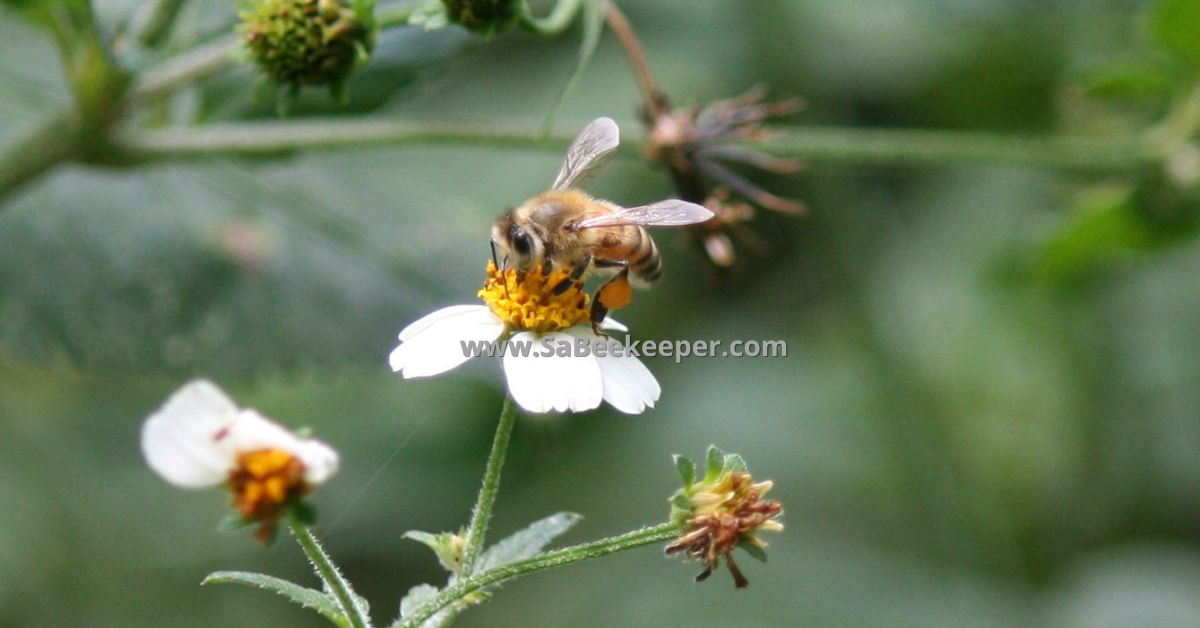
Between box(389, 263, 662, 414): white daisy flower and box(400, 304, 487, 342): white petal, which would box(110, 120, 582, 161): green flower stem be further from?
box(400, 304, 487, 342): white petal

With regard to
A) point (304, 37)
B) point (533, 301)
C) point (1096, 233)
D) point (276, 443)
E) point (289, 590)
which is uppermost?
point (1096, 233)

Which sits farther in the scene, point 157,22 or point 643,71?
point 643,71

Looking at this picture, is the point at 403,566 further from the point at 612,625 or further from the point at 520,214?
the point at 520,214

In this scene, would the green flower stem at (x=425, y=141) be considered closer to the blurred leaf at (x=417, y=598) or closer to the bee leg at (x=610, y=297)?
the bee leg at (x=610, y=297)

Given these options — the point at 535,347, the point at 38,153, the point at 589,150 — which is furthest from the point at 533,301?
the point at 38,153

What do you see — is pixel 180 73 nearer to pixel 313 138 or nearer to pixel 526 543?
pixel 313 138

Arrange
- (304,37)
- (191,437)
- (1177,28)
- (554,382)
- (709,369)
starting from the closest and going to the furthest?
(191,437), (554,382), (304,37), (1177,28), (709,369)

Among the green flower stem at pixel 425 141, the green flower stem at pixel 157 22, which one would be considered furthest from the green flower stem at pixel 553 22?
the green flower stem at pixel 157 22

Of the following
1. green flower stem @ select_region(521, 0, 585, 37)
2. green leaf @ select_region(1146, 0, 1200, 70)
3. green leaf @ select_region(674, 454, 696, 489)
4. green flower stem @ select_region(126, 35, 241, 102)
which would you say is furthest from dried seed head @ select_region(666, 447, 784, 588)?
green leaf @ select_region(1146, 0, 1200, 70)
